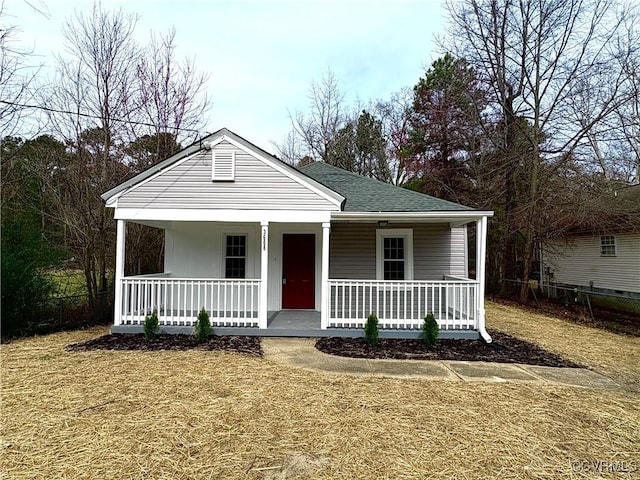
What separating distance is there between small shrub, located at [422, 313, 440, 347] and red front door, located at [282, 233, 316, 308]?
3.55 meters

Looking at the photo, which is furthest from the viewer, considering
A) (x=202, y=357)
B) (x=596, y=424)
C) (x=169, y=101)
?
(x=169, y=101)

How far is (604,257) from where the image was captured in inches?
656

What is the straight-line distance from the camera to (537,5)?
1473 cm

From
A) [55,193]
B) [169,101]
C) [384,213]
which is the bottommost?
[384,213]

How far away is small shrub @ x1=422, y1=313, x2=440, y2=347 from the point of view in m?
7.52

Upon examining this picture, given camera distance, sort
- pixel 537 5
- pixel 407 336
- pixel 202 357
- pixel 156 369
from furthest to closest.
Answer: pixel 537 5 → pixel 407 336 → pixel 202 357 → pixel 156 369

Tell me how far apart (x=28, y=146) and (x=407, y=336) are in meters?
10.6

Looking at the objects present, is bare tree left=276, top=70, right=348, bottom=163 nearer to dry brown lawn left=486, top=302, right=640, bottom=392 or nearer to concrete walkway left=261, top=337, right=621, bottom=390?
dry brown lawn left=486, top=302, right=640, bottom=392

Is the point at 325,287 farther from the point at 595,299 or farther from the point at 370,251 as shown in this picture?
the point at 595,299

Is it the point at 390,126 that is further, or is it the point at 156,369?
the point at 390,126

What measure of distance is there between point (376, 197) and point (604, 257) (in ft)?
44.1

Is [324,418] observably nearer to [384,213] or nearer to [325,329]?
[325,329]

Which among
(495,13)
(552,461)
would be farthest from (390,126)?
(552,461)

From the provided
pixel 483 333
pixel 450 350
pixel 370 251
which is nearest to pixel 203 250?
pixel 370 251
